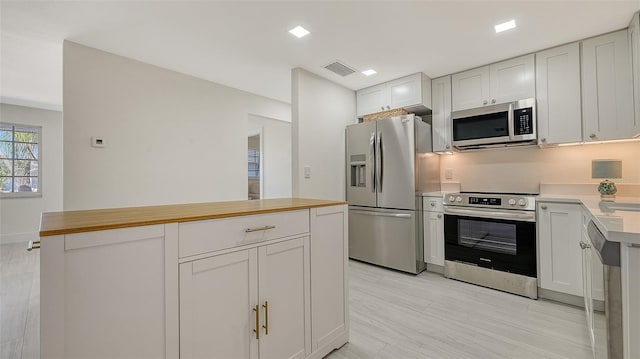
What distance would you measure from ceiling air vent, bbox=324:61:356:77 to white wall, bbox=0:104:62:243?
5.70 m

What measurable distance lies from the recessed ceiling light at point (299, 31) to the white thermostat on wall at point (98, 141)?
7.16ft

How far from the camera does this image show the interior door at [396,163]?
10.4ft

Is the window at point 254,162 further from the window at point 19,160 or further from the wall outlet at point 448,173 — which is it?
the window at point 19,160

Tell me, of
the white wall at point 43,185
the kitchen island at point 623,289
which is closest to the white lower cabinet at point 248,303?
the kitchen island at point 623,289

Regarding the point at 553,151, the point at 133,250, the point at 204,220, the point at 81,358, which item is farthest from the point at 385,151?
the point at 81,358

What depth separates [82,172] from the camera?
2.62 meters

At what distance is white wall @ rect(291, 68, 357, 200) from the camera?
3.21m

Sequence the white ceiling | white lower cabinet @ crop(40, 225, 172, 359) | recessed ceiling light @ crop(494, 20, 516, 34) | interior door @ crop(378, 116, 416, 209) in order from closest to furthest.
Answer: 1. white lower cabinet @ crop(40, 225, 172, 359)
2. the white ceiling
3. recessed ceiling light @ crop(494, 20, 516, 34)
4. interior door @ crop(378, 116, 416, 209)

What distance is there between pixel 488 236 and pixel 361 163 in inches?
65.6

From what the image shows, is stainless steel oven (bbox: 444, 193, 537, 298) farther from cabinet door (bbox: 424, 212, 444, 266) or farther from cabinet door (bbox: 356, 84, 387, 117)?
cabinet door (bbox: 356, 84, 387, 117)

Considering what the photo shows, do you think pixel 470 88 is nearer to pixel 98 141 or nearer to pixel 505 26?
pixel 505 26

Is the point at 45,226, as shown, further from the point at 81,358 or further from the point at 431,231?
the point at 431,231

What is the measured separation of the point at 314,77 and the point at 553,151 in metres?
2.81

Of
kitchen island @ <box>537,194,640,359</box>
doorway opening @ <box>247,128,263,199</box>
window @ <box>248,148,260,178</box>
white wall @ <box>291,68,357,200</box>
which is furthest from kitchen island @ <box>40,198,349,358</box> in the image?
window @ <box>248,148,260,178</box>
